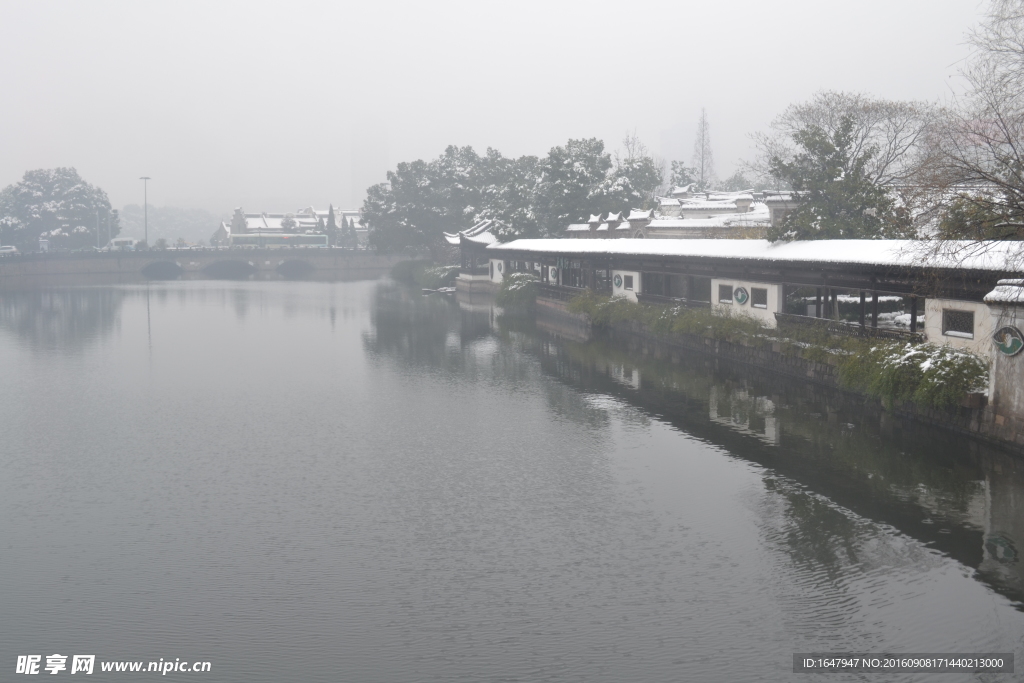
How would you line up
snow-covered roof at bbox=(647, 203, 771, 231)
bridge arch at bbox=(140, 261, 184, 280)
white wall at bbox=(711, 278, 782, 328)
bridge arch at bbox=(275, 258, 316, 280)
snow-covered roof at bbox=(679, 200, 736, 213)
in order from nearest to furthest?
white wall at bbox=(711, 278, 782, 328)
snow-covered roof at bbox=(647, 203, 771, 231)
snow-covered roof at bbox=(679, 200, 736, 213)
bridge arch at bbox=(140, 261, 184, 280)
bridge arch at bbox=(275, 258, 316, 280)

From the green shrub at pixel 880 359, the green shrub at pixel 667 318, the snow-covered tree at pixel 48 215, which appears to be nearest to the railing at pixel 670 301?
the green shrub at pixel 667 318

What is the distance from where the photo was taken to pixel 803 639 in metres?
11.5

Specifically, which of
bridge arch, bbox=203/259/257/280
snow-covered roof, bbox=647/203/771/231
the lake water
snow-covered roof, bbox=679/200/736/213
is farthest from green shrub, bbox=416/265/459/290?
the lake water

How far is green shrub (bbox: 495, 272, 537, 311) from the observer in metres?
55.5

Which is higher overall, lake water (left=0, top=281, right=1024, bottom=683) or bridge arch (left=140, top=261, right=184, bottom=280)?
bridge arch (left=140, top=261, right=184, bottom=280)

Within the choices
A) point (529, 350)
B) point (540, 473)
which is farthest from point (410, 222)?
point (540, 473)

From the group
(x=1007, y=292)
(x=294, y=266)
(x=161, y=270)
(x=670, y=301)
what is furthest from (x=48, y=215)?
(x=1007, y=292)

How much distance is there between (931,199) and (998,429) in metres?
5.15

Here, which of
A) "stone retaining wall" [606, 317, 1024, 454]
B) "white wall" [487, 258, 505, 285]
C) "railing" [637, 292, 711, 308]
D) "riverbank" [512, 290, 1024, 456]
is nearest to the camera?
"stone retaining wall" [606, 317, 1024, 454]

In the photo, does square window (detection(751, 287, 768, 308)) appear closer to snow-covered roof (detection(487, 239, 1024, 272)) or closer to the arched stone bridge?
snow-covered roof (detection(487, 239, 1024, 272))

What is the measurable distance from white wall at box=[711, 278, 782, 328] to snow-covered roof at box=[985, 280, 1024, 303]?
12.3 m

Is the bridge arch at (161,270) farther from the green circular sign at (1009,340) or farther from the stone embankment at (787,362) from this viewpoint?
the green circular sign at (1009,340)

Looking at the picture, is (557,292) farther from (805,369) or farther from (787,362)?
(805,369)

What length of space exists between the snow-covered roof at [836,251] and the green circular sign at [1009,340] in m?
1.61
